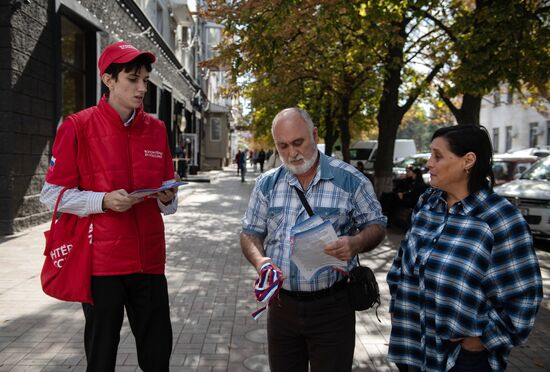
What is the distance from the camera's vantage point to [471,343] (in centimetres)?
217

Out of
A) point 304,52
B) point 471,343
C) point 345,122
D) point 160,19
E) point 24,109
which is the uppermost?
point 160,19

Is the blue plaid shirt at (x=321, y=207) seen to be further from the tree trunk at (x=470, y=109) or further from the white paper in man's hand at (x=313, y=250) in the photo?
the tree trunk at (x=470, y=109)

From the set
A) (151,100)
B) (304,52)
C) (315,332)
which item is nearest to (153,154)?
(315,332)

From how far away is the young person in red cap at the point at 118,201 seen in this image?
252cm

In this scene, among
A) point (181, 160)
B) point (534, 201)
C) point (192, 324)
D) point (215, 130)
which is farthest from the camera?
point (215, 130)

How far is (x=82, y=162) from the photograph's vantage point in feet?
8.41

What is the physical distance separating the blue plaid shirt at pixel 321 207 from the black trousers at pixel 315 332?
3.5 inches

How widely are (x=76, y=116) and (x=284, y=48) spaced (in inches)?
404

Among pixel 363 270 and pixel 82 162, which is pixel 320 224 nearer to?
pixel 363 270

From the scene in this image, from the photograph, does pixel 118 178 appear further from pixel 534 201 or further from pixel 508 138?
pixel 508 138

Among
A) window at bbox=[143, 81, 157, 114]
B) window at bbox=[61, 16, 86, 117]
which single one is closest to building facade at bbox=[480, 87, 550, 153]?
window at bbox=[143, 81, 157, 114]

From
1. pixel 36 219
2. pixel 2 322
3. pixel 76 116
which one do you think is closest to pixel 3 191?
pixel 36 219

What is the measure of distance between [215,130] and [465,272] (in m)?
38.8

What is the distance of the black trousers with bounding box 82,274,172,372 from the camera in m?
2.54
